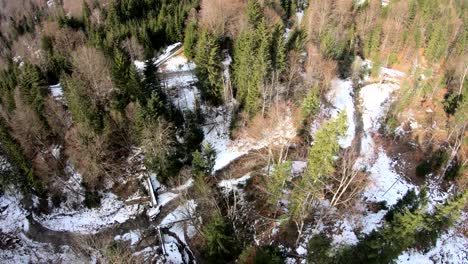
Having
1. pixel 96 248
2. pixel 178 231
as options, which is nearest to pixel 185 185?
pixel 178 231

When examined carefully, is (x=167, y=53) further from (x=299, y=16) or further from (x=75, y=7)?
(x=75, y=7)

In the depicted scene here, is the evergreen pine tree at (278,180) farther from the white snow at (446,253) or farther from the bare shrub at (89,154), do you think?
the bare shrub at (89,154)

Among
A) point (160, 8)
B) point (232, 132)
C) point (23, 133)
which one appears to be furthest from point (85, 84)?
point (160, 8)

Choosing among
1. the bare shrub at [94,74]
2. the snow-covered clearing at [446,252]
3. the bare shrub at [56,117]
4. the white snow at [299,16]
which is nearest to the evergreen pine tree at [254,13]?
the white snow at [299,16]

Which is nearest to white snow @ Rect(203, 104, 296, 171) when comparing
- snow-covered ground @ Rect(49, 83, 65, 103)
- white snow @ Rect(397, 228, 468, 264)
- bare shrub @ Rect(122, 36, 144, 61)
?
bare shrub @ Rect(122, 36, 144, 61)

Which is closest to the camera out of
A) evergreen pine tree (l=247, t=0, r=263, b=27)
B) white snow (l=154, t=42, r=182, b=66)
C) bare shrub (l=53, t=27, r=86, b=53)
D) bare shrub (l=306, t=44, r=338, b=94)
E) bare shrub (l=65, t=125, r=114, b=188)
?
bare shrub (l=65, t=125, r=114, b=188)

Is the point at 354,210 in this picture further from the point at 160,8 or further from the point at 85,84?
the point at 160,8

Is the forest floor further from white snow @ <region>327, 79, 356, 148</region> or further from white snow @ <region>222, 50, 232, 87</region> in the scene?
white snow @ <region>222, 50, 232, 87</region>
